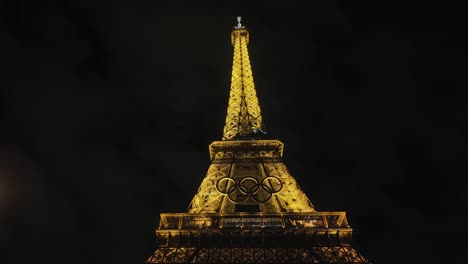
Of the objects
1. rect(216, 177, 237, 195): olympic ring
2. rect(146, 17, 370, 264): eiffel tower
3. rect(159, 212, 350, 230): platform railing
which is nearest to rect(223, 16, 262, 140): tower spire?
rect(146, 17, 370, 264): eiffel tower

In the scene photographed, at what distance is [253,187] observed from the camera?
77.8 ft

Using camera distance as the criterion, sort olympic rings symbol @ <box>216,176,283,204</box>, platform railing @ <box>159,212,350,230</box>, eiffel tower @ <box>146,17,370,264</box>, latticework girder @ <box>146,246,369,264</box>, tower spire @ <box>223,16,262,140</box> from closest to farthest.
Result: 1. latticework girder @ <box>146,246,369,264</box>
2. eiffel tower @ <box>146,17,370,264</box>
3. platform railing @ <box>159,212,350,230</box>
4. olympic rings symbol @ <box>216,176,283,204</box>
5. tower spire @ <box>223,16,262,140</box>

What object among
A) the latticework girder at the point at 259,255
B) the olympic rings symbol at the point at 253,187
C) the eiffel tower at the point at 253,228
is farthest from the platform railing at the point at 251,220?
the latticework girder at the point at 259,255

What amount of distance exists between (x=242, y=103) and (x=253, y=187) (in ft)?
37.6

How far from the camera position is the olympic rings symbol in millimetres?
23828

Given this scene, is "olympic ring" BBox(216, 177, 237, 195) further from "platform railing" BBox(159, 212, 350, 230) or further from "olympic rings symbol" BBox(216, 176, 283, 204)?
"platform railing" BBox(159, 212, 350, 230)

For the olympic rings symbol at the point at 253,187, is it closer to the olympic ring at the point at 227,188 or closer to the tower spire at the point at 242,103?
the olympic ring at the point at 227,188

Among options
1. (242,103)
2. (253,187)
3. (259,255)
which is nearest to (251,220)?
(253,187)

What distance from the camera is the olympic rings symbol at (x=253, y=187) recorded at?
78.2 feet

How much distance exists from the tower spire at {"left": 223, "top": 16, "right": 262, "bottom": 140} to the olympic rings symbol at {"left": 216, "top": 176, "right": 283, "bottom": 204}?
6608mm

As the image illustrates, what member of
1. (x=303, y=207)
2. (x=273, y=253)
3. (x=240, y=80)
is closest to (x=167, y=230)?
(x=273, y=253)

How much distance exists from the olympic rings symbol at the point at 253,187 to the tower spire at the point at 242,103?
6.61 metres

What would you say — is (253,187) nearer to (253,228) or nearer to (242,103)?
(253,228)

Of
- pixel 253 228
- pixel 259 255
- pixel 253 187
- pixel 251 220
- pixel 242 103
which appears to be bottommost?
pixel 259 255
